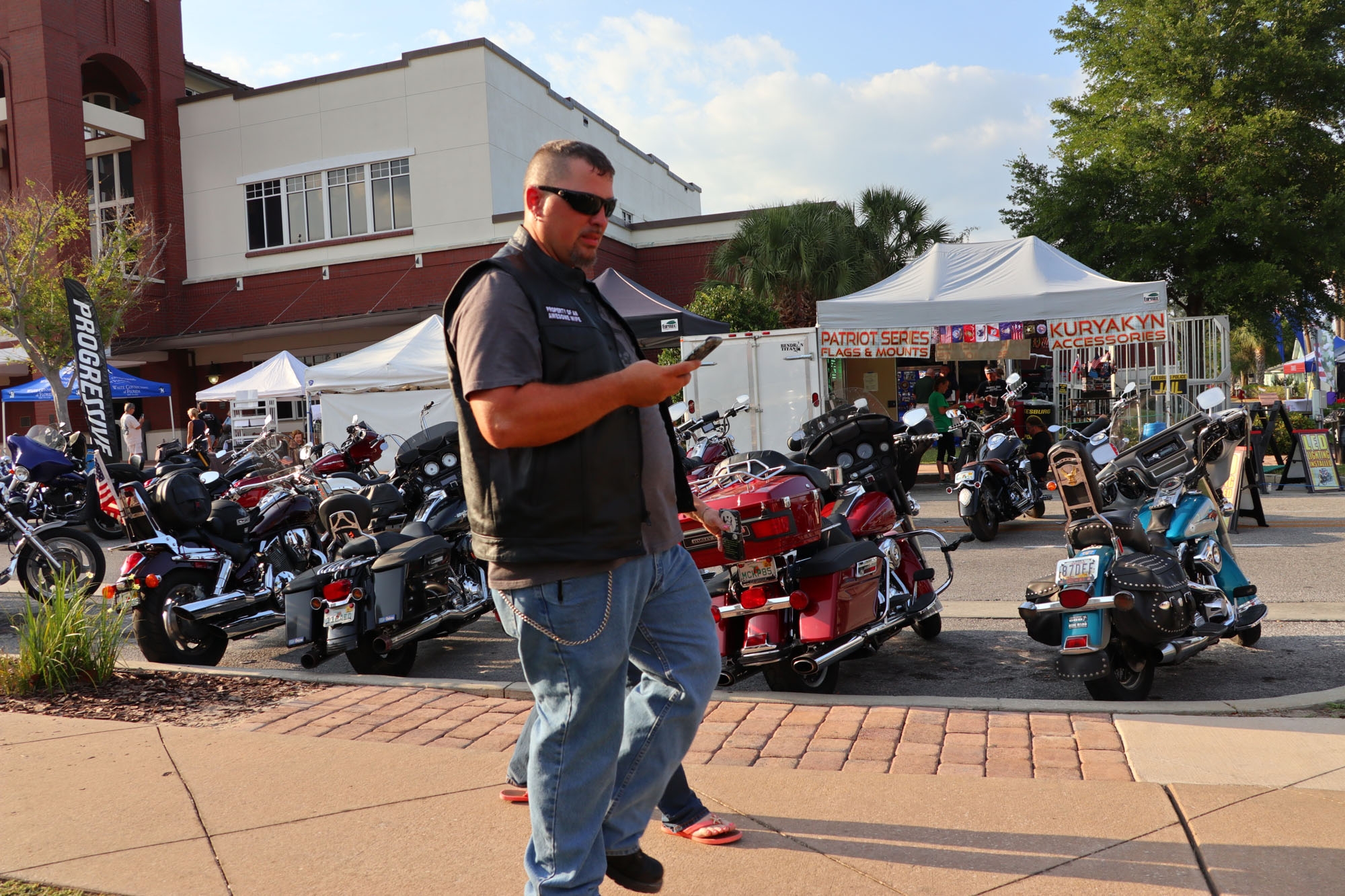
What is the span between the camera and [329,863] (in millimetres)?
3307

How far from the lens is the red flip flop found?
3.33m

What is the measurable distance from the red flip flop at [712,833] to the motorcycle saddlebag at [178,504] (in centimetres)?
497

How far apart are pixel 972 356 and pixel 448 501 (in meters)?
16.0

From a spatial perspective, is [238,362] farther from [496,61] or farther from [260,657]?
[260,657]

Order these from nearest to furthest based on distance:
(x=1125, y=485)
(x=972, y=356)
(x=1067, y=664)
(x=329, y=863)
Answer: (x=329, y=863)
(x=1067, y=664)
(x=1125, y=485)
(x=972, y=356)

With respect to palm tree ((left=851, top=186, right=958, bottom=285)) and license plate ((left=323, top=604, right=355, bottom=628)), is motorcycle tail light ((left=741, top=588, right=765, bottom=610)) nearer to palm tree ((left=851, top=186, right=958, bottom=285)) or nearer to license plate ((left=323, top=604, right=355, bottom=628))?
license plate ((left=323, top=604, right=355, bottom=628))

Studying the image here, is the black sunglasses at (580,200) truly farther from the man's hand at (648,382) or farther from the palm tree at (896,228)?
the palm tree at (896,228)

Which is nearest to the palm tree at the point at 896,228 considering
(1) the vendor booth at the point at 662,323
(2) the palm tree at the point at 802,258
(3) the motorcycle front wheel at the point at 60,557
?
(2) the palm tree at the point at 802,258

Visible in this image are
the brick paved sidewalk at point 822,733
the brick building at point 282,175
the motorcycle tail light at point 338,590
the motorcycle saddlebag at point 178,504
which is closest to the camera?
the brick paved sidewalk at point 822,733

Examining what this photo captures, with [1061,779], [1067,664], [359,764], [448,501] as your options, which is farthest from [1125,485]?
[448,501]

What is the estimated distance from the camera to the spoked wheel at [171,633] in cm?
655

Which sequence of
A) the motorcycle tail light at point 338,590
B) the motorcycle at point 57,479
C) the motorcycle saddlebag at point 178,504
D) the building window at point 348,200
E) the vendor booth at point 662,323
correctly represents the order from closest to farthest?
1. the motorcycle tail light at point 338,590
2. the motorcycle saddlebag at point 178,504
3. the motorcycle at point 57,479
4. the vendor booth at point 662,323
5. the building window at point 348,200

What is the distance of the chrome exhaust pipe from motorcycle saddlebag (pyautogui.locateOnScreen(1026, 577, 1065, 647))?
14.7ft

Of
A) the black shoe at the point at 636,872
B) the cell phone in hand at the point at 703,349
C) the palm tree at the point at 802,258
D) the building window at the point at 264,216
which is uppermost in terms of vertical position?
the building window at the point at 264,216
